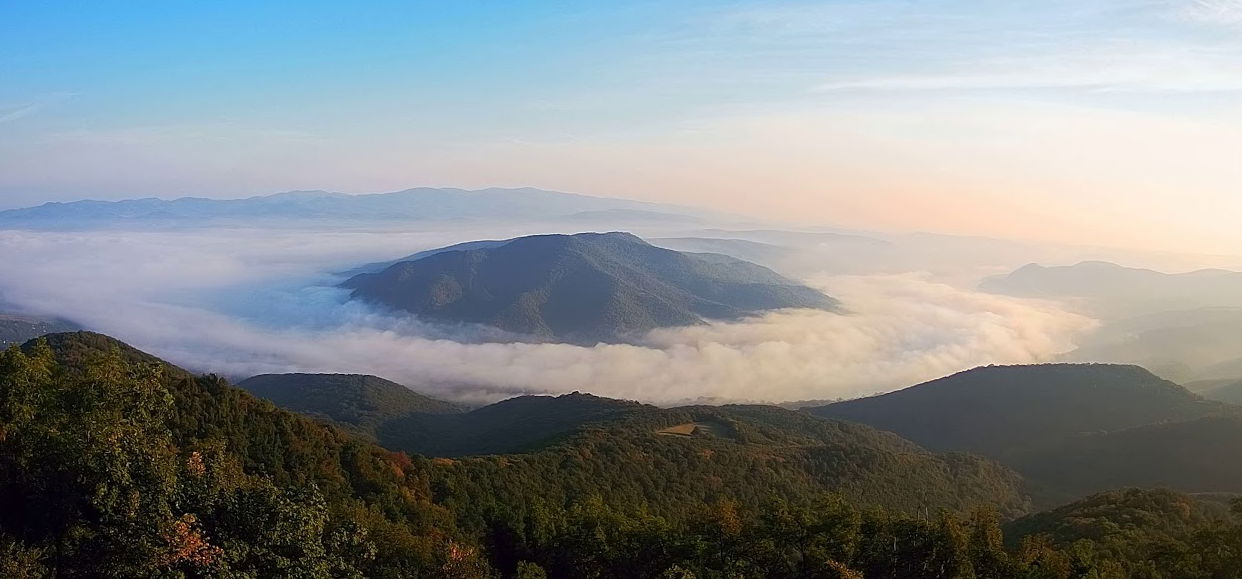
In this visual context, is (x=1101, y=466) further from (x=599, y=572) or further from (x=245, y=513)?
(x=245, y=513)

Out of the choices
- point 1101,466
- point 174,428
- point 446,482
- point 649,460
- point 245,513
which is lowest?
point 1101,466

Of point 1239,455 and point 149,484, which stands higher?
point 149,484

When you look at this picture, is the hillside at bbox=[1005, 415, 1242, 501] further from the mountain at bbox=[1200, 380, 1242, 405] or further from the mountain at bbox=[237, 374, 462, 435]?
the mountain at bbox=[237, 374, 462, 435]

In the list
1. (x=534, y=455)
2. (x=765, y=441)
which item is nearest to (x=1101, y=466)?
(x=765, y=441)

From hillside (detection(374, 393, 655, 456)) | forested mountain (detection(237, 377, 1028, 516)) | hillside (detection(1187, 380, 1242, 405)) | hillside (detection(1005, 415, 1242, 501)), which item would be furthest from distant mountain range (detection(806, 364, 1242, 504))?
hillside (detection(374, 393, 655, 456))

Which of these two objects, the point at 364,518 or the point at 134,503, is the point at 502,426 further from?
the point at 134,503

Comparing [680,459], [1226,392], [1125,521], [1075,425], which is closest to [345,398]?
[680,459]
